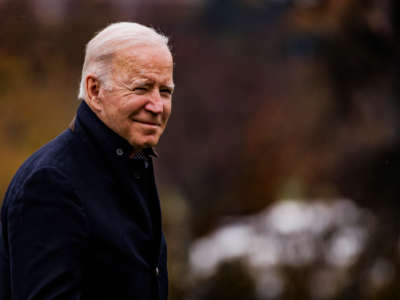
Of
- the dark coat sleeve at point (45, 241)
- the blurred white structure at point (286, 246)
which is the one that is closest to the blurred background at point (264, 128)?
the blurred white structure at point (286, 246)

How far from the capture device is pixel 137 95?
6.52 ft

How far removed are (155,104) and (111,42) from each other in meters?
0.21

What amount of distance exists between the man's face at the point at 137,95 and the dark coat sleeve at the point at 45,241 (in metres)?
0.31

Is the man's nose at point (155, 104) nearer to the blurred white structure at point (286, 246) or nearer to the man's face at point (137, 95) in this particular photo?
the man's face at point (137, 95)

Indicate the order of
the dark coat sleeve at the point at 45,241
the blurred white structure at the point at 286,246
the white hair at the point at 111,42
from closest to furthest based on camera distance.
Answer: the dark coat sleeve at the point at 45,241, the white hair at the point at 111,42, the blurred white structure at the point at 286,246

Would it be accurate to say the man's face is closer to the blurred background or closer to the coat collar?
the coat collar

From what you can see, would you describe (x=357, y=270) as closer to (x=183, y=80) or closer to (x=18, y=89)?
(x=183, y=80)

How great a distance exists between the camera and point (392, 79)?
7426mm

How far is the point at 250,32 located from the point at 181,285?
2.65m

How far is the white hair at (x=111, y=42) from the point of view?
195 centimetres

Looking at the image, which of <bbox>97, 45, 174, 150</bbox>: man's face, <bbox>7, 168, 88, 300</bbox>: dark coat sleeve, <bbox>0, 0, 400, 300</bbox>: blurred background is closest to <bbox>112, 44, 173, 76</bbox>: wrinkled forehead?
<bbox>97, 45, 174, 150</bbox>: man's face

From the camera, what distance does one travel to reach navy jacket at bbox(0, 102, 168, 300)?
1.73m

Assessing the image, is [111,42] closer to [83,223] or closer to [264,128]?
[83,223]

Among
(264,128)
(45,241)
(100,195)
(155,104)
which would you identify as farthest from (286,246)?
(45,241)
